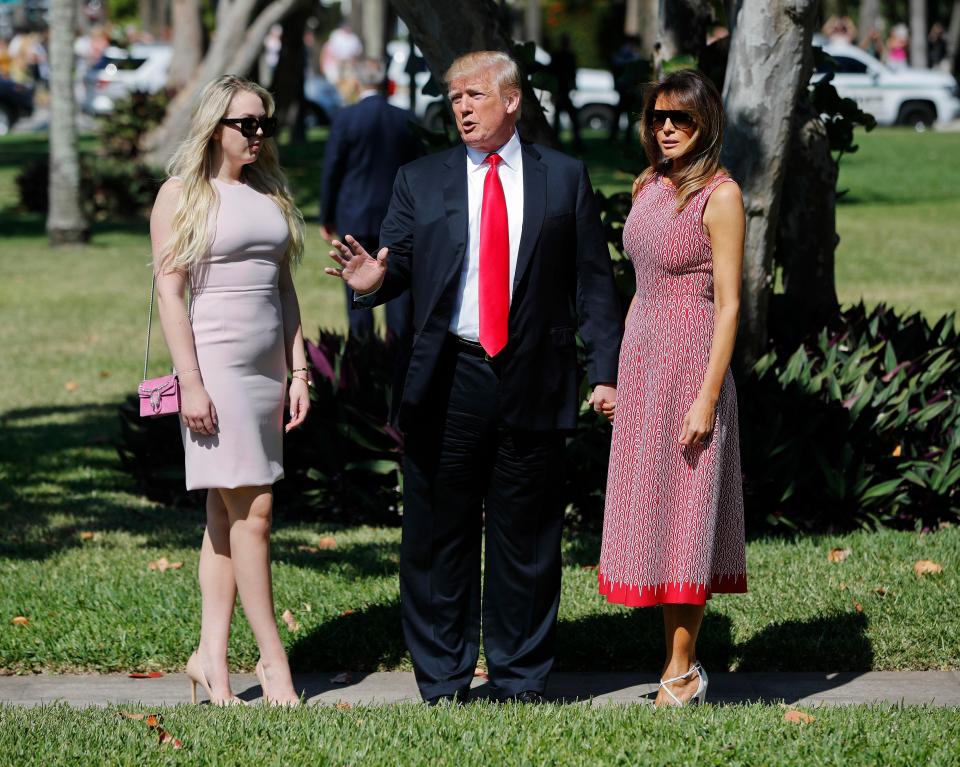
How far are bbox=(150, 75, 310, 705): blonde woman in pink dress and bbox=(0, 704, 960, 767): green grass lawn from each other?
1.83 ft

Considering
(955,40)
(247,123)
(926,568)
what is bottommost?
(926,568)

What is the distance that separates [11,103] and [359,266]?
3886 centimetres

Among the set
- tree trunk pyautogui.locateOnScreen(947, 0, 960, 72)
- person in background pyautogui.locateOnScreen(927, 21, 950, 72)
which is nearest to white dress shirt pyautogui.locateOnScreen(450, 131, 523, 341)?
person in background pyautogui.locateOnScreen(927, 21, 950, 72)

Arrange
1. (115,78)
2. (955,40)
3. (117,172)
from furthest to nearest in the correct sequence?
(955,40)
(115,78)
(117,172)

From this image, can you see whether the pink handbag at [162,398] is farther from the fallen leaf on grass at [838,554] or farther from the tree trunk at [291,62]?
the tree trunk at [291,62]

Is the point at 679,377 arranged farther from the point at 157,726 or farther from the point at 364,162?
the point at 364,162

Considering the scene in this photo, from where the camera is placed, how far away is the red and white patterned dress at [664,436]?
446cm

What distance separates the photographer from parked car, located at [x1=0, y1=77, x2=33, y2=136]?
40031mm

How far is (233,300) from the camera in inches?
180

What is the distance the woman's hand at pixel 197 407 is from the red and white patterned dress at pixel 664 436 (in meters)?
1.30

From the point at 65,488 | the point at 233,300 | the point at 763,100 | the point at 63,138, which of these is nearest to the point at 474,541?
the point at 233,300

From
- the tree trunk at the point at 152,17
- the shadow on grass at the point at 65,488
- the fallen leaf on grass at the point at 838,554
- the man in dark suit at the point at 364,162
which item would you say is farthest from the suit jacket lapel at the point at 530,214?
the tree trunk at the point at 152,17

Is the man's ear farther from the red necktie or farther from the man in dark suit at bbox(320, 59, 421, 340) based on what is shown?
the man in dark suit at bbox(320, 59, 421, 340)

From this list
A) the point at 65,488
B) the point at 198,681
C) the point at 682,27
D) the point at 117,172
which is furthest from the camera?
the point at 117,172
